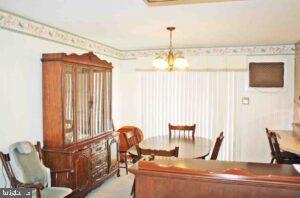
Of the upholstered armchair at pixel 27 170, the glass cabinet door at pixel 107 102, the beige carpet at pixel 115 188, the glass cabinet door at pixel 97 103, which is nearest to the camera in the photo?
the upholstered armchair at pixel 27 170

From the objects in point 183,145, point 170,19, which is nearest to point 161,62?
point 170,19

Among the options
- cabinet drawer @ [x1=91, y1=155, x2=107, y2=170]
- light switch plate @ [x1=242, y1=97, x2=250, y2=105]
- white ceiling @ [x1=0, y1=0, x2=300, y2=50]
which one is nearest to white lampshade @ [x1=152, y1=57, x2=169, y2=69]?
white ceiling @ [x1=0, y1=0, x2=300, y2=50]

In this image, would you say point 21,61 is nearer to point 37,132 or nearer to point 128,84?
point 37,132

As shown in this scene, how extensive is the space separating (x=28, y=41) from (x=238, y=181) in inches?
114

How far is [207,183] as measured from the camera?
186 centimetres

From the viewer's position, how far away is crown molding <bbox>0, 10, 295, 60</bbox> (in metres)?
3.14

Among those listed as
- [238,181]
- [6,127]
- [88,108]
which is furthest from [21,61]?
[238,181]

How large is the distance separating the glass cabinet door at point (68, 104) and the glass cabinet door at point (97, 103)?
1.87 feet

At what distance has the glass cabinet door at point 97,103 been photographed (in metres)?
4.18

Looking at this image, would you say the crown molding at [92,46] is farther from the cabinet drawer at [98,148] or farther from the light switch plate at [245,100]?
the cabinet drawer at [98,148]

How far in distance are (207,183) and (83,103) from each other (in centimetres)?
250

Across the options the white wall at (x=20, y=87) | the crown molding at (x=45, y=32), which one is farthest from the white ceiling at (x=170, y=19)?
the white wall at (x=20, y=87)

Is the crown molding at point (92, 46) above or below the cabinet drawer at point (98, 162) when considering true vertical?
above

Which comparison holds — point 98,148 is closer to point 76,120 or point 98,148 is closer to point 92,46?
point 76,120
